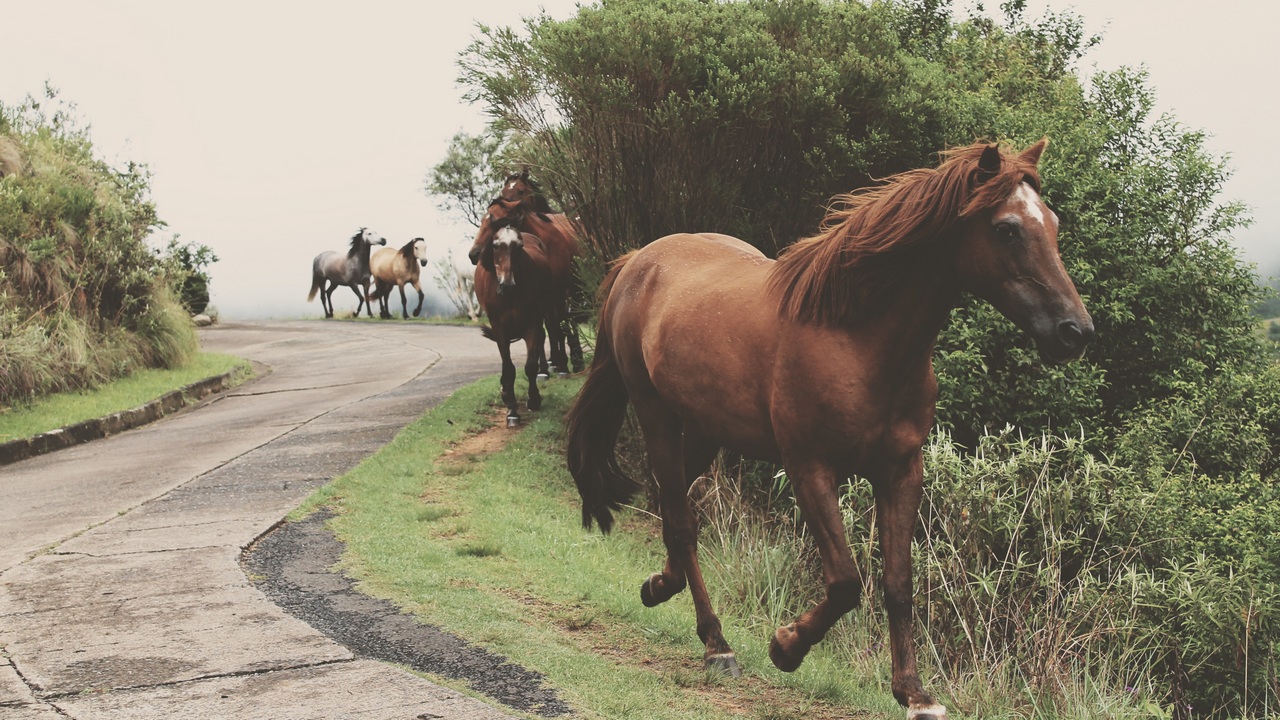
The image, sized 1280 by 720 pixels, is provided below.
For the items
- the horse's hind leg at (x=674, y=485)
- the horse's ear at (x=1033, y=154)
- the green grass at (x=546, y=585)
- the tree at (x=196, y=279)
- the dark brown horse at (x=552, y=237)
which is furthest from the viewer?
the tree at (x=196, y=279)

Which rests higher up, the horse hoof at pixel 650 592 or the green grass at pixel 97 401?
the green grass at pixel 97 401

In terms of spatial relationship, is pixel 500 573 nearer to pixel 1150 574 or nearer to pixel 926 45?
pixel 1150 574

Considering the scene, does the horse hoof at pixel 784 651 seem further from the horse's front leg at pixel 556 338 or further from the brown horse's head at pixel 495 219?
the horse's front leg at pixel 556 338

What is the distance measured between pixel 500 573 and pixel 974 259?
155 inches

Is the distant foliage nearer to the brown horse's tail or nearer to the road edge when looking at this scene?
the road edge

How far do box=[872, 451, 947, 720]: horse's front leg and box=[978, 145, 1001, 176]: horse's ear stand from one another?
1114 mm

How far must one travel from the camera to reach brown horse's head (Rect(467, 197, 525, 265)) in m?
12.0

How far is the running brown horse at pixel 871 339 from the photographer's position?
4.13 metres

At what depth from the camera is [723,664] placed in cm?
527

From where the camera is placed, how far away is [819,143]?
32.2 ft

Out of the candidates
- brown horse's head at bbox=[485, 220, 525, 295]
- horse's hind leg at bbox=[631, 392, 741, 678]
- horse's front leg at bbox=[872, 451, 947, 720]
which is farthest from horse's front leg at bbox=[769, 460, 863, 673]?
brown horse's head at bbox=[485, 220, 525, 295]

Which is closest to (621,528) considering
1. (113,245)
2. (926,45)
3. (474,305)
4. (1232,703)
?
(1232,703)

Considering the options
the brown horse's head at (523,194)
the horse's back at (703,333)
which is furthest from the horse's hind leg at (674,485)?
the brown horse's head at (523,194)

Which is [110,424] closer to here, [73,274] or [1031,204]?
[73,274]
